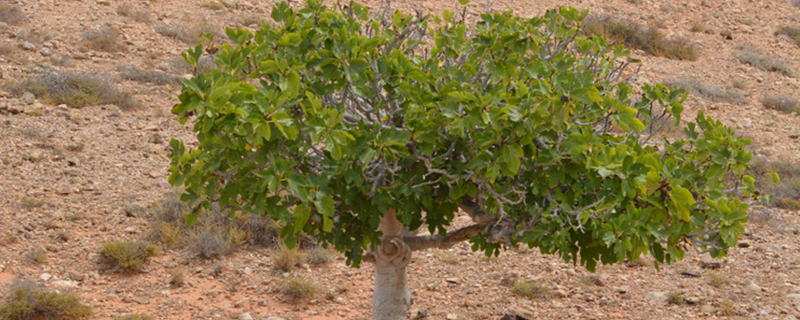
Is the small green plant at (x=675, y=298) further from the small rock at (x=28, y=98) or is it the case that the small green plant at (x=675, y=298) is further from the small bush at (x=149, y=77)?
the small rock at (x=28, y=98)

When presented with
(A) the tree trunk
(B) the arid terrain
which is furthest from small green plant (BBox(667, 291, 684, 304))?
(A) the tree trunk

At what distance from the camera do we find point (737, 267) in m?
8.21

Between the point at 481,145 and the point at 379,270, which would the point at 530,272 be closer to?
the point at 379,270

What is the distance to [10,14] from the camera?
13.2 m

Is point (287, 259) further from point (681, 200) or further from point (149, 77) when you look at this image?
point (149, 77)

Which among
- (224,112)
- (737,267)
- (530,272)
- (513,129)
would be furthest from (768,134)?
(224,112)

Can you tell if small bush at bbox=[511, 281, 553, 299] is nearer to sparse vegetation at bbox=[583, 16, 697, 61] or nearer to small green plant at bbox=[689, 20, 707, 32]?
sparse vegetation at bbox=[583, 16, 697, 61]

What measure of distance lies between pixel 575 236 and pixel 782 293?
451 centimetres

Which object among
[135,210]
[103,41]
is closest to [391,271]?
[135,210]

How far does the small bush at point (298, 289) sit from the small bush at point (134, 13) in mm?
8151

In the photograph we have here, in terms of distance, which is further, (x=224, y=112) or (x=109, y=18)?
(x=109, y=18)

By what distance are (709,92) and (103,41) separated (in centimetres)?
1036

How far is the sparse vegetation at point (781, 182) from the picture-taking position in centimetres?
1000

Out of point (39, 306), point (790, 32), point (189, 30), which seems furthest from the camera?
point (790, 32)
